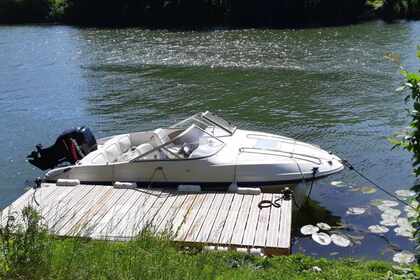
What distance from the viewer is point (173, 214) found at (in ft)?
36.6

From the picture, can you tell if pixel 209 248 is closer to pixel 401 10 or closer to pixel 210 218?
pixel 210 218

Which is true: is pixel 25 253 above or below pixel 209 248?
above

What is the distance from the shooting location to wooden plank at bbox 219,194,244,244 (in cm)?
1008

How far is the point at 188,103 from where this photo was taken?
78.8 ft

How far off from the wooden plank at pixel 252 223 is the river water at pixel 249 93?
112cm

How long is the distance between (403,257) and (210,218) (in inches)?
149

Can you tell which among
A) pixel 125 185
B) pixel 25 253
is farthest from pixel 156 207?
pixel 25 253

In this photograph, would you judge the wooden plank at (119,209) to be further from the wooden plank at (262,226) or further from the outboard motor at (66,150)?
the wooden plank at (262,226)

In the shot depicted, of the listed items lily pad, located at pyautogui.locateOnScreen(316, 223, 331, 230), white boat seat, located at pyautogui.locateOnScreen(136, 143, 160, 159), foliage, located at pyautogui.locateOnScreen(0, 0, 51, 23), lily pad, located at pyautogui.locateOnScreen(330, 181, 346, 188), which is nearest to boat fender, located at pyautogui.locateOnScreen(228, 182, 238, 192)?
white boat seat, located at pyautogui.locateOnScreen(136, 143, 160, 159)

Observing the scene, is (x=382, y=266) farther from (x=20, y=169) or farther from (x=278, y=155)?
(x=20, y=169)

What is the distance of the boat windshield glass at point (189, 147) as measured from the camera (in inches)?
495

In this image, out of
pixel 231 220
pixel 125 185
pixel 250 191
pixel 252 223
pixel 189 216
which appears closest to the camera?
pixel 252 223

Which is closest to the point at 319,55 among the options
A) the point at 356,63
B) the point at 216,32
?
the point at 356,63

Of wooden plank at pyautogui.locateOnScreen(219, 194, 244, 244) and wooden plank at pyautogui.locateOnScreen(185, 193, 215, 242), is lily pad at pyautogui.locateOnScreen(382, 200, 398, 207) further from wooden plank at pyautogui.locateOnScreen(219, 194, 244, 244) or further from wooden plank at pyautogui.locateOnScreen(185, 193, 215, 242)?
wooden plank at pyautogui.locateOnScreen(185, 193, 215, 242)
